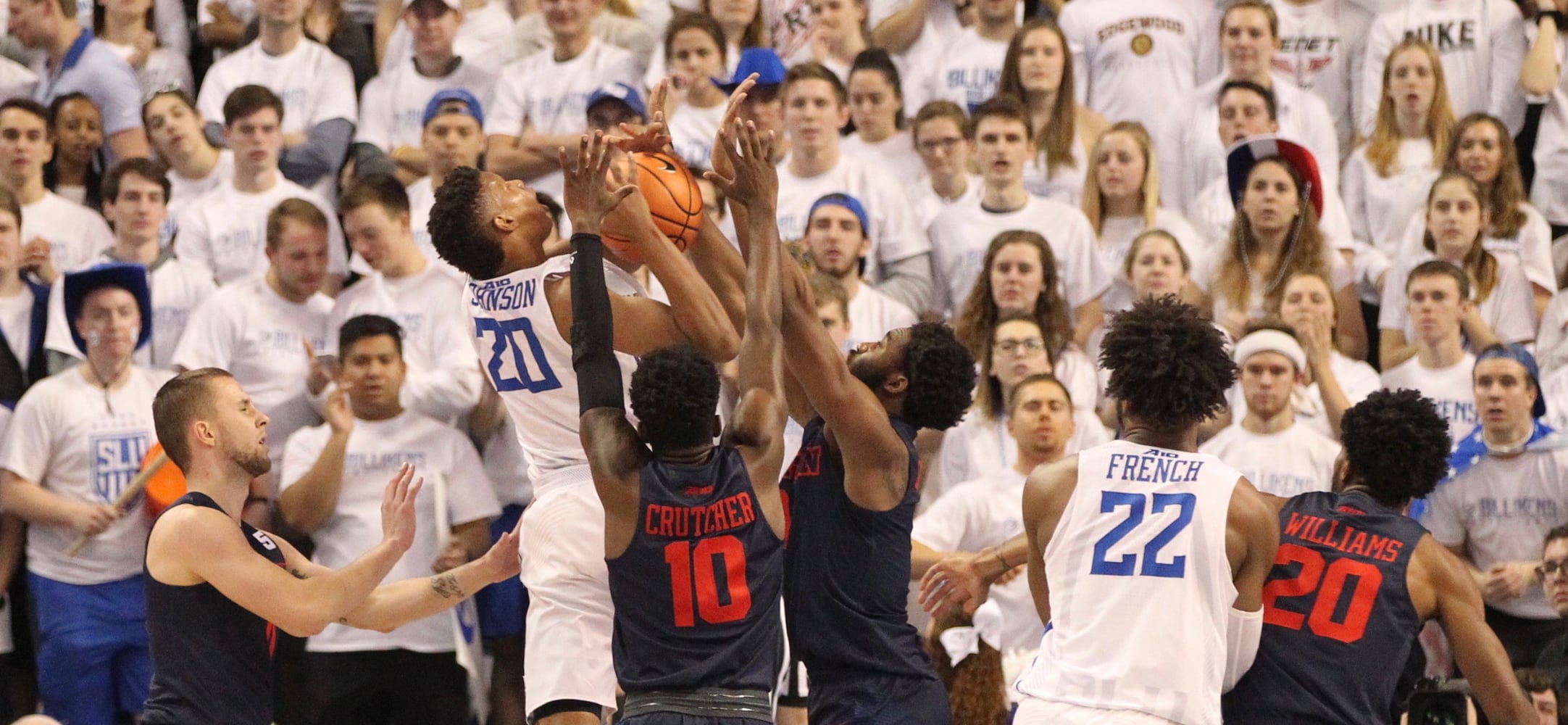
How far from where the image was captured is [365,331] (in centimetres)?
902

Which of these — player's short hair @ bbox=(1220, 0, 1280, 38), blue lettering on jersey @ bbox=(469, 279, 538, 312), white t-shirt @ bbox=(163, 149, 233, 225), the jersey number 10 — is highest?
player's short hair @ bbox=(1220, 0, 1280, 38)

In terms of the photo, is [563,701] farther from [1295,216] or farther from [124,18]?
[124,18]

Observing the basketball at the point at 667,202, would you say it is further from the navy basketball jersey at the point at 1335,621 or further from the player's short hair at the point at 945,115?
the player's short hair at the point at 945,115

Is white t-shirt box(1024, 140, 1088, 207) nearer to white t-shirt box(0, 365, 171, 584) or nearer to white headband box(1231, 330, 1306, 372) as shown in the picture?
white headband box(1231, 330, 1306, 372)

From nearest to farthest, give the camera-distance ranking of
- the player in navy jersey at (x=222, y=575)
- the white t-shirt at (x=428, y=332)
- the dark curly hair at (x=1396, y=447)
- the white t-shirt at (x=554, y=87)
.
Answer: the player in navy jersey at (x=222, y=575)
the dark curly hair at (x=1396, y=447)
the white t-shirt at (x=428, y=332)
the white t-shirt at (x=554, y=87)

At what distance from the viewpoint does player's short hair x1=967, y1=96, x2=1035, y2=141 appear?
10188 mm

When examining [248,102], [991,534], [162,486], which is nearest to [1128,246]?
[991,534]

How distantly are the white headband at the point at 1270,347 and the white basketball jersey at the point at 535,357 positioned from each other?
12.7 feet

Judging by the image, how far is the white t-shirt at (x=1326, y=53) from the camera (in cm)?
1183

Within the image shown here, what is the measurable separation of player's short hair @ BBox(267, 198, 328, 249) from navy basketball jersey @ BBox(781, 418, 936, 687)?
180 inches

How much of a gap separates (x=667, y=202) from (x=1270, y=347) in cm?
400

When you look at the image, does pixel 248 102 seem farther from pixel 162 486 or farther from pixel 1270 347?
pixel 1270 347

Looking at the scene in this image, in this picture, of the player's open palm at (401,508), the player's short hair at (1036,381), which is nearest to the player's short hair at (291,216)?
the player's short hair at (1036,381)

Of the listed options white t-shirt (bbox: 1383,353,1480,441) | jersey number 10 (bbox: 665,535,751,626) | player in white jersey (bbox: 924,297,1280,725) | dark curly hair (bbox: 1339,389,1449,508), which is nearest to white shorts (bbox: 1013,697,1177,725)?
player in white jersey (bbox: 924,297,1280,725)
